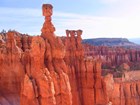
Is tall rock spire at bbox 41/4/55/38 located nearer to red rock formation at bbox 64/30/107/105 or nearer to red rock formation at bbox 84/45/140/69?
red rock formation at bbox 64/30/107/105

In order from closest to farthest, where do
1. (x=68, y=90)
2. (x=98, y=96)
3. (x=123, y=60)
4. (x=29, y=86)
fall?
(x=29, y=86), (x=68, y=90), (x=98, y=96), (x=123, y=60)

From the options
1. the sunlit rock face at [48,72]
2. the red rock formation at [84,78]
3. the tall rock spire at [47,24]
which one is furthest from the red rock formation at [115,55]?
the tall rock spire at [47,24]

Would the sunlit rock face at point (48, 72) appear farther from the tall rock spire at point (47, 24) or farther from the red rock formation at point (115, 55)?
the red rock formation at point (115, 55)

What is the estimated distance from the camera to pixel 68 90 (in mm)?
15852

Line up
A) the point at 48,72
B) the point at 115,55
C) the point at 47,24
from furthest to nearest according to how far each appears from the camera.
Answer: the point at 115,55 < the point at 47,24 < the point at 48,72

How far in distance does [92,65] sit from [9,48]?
633cm

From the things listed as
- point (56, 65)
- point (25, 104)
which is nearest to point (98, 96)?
point (56, 65)

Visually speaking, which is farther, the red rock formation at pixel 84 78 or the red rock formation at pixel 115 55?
the red rock formation at pixel 115 55

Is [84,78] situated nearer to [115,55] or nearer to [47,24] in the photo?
[47,24]

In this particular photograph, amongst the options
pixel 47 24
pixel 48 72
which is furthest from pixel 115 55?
pixel 48 72

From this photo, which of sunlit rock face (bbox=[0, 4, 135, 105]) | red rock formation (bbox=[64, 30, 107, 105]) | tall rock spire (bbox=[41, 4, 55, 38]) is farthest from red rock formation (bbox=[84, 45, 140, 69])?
tall rock spire (bbox=[41, 4, 55, 38])

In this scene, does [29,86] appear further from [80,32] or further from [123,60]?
[123,60]

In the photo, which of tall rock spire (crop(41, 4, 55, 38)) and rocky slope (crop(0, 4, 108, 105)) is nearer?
rocky slope (crop(0, 4, 108, 105))

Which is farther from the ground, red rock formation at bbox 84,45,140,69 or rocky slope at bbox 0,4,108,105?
rocky slope at bbox 0,4,108,105
